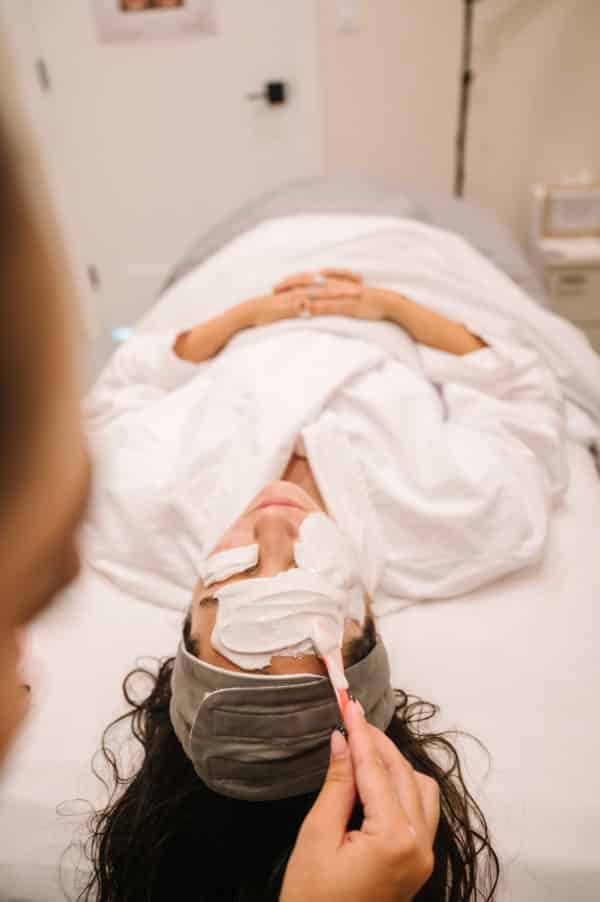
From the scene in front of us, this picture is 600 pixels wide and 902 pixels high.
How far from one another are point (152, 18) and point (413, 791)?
3.13m

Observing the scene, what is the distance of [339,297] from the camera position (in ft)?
5.24

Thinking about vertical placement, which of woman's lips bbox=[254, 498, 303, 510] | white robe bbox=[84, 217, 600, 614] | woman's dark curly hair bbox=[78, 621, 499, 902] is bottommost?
woman's dark curly hair bbox=[78, 621, 499, 902]

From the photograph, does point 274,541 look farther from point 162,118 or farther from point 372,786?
point 162,118

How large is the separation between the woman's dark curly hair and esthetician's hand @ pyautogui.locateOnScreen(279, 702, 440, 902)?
6.1 inches

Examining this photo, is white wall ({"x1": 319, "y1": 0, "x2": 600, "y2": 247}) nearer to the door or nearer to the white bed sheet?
the door

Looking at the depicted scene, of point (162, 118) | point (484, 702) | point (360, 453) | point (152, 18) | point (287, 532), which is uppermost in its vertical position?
point (152, 18)

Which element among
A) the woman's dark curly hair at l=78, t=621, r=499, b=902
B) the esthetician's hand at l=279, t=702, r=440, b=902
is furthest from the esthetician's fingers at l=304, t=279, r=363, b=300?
the esthetician's hand at l=279, t=702, r=440, b=902

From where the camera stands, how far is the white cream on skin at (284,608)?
84 centimetres

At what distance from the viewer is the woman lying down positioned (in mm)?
807

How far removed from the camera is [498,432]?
1318 mm

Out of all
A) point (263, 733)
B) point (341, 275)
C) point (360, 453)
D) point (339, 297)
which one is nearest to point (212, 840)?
point (263, 733)

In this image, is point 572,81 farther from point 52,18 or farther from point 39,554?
point 39,554

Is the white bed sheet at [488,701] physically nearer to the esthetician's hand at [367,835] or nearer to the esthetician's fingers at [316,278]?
the esthetician's hand at [367,835]

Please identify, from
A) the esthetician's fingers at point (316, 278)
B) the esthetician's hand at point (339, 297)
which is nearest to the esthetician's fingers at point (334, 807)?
the esthetician's hand at point (339, 297)
